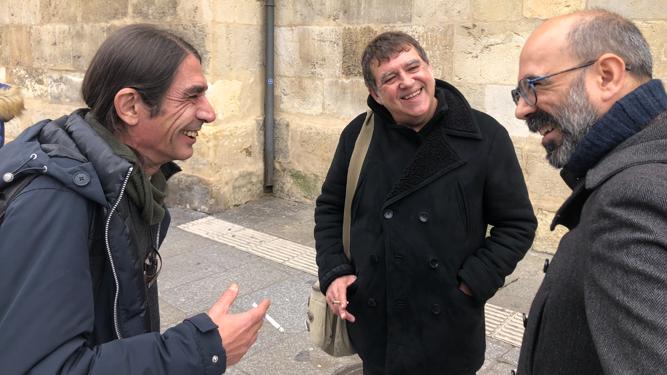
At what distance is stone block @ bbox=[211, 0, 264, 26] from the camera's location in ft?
18.8

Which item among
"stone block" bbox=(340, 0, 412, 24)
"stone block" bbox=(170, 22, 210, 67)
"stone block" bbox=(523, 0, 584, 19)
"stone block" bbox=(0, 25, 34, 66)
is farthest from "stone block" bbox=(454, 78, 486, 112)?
"stone block" bbox=(0, 25, 34, 66)

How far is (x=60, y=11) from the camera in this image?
7.04 meters

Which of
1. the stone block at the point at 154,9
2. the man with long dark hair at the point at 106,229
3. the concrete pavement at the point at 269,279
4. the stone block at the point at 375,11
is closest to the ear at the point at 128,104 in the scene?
the man with long dark hair at the point at 106,229

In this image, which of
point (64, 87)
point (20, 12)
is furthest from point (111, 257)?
point (20, 12)

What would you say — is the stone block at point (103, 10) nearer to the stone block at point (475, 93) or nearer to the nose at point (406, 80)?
the stone block at point (475, 93)

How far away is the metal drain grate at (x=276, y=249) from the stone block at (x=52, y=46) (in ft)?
9.87

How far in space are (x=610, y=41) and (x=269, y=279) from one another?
337cm

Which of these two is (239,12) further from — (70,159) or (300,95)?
(70,159)

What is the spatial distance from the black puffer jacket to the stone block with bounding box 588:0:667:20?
3914 millimetres

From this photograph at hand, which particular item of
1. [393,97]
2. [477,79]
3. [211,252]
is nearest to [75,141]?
[393,97]

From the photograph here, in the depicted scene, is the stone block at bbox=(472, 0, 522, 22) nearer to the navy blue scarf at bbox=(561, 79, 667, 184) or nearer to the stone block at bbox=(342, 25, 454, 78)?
the stone block at bbox=(342, 25, 454, 78)

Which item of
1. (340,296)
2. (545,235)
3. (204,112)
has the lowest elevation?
(545,235)

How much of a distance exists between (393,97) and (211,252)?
316 cm

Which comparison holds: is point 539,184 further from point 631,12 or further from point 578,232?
point 578,232
